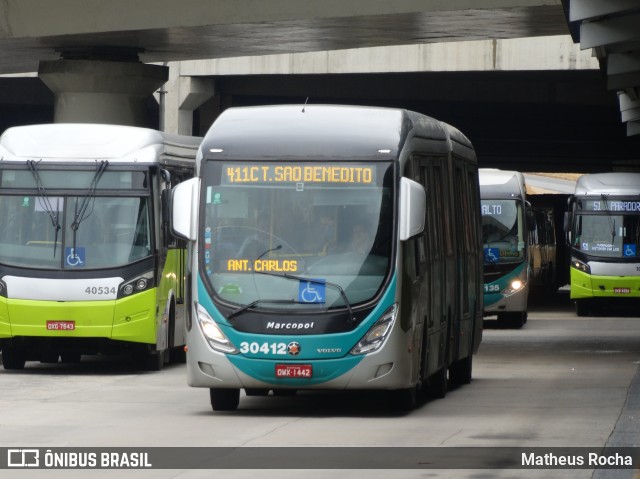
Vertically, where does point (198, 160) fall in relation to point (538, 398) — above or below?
above

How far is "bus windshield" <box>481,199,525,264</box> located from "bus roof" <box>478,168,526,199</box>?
252 mm

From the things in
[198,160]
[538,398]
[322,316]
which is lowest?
[538,398]

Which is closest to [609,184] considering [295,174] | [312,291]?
[295,174]

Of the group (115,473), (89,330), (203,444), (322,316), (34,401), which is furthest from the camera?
(89,330)

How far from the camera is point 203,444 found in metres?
12.9

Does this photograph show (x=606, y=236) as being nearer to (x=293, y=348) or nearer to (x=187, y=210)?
(x=187, y=210)

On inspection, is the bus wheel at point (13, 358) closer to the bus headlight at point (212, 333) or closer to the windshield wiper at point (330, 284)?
the bus headlight at point (212, 333)

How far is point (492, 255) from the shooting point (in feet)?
113

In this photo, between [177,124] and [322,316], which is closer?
[322,316]

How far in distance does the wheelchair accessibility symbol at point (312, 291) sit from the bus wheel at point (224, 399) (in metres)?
1.21

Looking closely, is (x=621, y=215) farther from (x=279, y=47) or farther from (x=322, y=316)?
(x=322, y=316)

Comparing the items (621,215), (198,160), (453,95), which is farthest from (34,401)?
(453,95)

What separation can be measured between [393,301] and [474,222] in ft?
18.4

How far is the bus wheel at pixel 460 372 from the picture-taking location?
19.7 meters
